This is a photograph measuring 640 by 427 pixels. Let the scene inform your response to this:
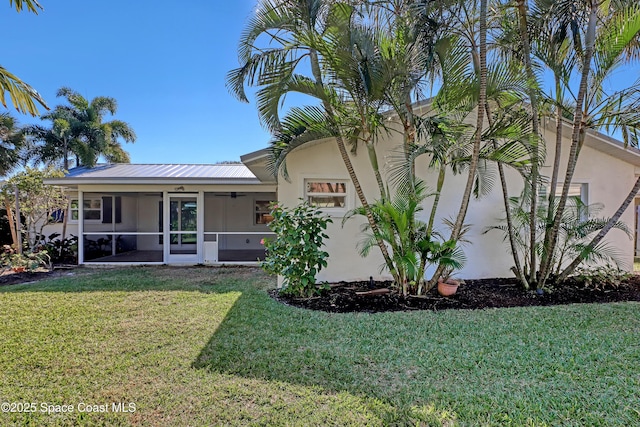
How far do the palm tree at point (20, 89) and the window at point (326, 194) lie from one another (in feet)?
16.5

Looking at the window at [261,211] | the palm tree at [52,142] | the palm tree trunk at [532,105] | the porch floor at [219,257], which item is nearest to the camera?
the palm tree trunk at [532,105]

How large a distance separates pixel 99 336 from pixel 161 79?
11.8 m

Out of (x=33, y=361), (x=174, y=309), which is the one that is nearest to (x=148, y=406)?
(x=33, y=361)

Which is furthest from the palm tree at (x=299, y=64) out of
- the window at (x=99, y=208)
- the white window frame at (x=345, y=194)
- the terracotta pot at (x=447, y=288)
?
the window at (x=99, y=208)

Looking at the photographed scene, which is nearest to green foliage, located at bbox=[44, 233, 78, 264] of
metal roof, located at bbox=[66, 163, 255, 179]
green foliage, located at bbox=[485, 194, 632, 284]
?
metal roof, located at bbox=[66, 163, 255, 179]

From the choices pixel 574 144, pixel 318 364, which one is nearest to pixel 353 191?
pixel 574 144

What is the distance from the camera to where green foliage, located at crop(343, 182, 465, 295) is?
17.3ft

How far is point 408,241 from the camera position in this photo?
5512 millimetres

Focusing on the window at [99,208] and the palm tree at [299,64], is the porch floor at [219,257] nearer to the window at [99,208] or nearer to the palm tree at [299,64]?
the window at [99,208]

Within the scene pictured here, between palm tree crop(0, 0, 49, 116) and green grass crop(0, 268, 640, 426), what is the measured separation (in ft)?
11.2

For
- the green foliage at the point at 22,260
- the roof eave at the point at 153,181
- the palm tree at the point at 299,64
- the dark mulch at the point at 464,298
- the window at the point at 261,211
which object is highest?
the palm tree at the point at 299,64

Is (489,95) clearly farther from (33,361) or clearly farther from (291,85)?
(33,361)

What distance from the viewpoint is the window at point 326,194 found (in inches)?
285

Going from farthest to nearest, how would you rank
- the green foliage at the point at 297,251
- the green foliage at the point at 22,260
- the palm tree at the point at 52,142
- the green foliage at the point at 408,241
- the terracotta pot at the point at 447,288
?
the palm tree at the point at 52,142
the green foliage at the point at 22,260
the terracotta pot at the point at 447,288
the green foliage at the point at 297,251
the green foliage at the point at 408,241
